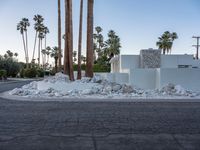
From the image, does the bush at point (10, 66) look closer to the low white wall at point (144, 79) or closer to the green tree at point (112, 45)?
the green tree at point (112, 45)

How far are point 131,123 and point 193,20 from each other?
21031 mm

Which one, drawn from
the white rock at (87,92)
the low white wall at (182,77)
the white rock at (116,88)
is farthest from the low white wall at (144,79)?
the white rock at (87,92)

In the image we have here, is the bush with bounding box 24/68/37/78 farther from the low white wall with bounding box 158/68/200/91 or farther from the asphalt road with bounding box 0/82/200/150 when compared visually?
the asphalt road with bounding box 0/82/200/150

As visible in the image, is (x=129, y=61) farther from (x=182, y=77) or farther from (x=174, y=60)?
(x=182, y=77)

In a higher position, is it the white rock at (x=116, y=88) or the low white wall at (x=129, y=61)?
the low white wall at (x=129, y=61)

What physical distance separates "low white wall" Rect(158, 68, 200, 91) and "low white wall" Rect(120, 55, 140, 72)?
895cm

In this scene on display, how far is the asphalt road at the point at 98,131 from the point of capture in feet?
21.2

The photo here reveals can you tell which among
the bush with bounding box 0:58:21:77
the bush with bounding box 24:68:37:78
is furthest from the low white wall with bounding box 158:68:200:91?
the bush with bounding box 24:68:37:78

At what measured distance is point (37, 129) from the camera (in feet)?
26.8

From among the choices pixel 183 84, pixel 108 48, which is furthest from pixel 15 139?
pixel 108 48

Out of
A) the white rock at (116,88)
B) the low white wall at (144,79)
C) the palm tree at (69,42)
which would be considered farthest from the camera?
the palm tree at (69,42)

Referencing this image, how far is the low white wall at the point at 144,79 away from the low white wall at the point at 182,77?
1.21 m

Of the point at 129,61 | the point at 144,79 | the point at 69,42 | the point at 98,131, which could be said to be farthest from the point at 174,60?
the point at 98,131

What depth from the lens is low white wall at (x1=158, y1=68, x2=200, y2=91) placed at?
824 inches
